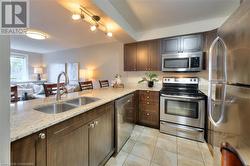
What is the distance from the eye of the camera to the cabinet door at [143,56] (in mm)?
3375

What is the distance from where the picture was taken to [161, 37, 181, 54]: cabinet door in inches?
116

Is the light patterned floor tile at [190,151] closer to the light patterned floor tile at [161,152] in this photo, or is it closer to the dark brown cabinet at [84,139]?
the light patterned floor tile at [161,152]

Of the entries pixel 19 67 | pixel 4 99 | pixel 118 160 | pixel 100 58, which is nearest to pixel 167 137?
pixel 118 160

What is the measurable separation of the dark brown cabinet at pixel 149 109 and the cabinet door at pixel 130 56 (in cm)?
89

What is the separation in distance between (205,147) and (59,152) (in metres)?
2.42

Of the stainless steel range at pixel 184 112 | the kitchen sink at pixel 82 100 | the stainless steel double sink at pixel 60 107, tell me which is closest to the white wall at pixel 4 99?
the stainless steel double sink at pixel 60 107

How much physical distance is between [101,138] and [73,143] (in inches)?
20.3

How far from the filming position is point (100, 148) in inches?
64.4

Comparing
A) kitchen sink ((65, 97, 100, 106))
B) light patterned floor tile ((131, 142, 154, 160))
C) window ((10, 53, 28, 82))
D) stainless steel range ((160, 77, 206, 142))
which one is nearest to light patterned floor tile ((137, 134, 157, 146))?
light patterned floor tile ((131, 142, 154, 160))

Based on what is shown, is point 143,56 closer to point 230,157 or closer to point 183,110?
point 183,110

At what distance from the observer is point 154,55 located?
10.7ft

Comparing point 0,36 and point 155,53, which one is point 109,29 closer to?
point 155,53

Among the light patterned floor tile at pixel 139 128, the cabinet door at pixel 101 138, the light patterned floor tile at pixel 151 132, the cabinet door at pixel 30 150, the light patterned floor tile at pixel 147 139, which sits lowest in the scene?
the light patterned floor tile at pixel 147 139

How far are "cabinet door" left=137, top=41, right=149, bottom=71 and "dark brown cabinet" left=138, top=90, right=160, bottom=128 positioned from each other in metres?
0.75
